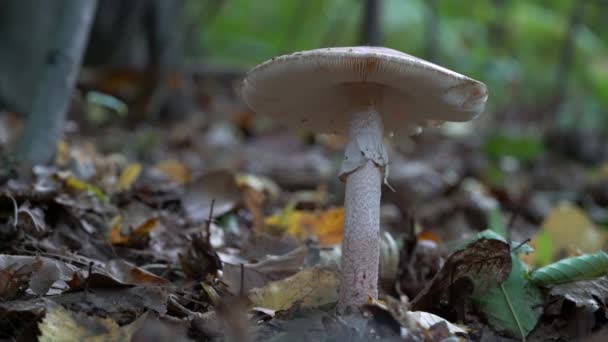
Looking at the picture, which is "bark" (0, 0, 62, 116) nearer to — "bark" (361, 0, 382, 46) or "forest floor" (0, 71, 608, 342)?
"forest floor" (0, 71, 608, 342)

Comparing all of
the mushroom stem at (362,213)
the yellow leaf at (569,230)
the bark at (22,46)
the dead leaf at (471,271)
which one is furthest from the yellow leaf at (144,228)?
the bark at (22,46)

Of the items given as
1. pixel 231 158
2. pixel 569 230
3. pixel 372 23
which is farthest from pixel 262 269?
pixel 231 158

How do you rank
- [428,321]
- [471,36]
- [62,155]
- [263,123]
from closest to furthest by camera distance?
[428,321]
[62,155]
[263,123]
[471,36]

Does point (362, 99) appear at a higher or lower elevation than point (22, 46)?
lower

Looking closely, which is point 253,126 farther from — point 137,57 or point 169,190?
point 169,190

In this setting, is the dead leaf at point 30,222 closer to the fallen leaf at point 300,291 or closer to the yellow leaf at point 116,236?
the yellow leaf at point 116,236

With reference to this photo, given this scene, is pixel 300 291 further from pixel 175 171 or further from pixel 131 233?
pixel 175 171

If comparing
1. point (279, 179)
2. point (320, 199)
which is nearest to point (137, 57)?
point (279, 179)
